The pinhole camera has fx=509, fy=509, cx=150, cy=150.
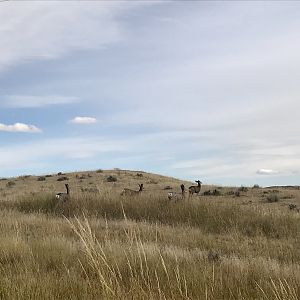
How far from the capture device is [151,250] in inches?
331

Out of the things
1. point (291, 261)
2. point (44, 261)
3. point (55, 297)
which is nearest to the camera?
point (55, 297)

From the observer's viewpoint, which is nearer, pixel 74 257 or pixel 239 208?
pixel 74 257

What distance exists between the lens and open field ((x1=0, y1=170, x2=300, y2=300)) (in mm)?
5902

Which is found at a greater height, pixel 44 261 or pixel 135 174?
pixel 135 174

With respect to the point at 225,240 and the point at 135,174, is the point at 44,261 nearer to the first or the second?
the point at 225,240

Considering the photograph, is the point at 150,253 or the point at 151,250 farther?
the point at 151,250

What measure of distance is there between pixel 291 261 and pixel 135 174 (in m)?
28.7

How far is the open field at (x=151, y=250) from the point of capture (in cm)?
590

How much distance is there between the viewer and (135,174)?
38062 millimetres

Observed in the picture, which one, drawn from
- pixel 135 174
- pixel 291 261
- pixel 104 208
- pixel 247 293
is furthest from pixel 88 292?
pixel 135 174

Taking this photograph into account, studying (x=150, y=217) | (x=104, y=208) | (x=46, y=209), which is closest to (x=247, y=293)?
(x=150, y=217)

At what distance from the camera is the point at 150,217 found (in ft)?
57.3

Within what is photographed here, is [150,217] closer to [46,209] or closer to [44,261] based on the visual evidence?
[46,209]

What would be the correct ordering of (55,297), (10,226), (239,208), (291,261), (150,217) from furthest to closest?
(150,217), (239,208), (10,226), (291,261), (55,297)
